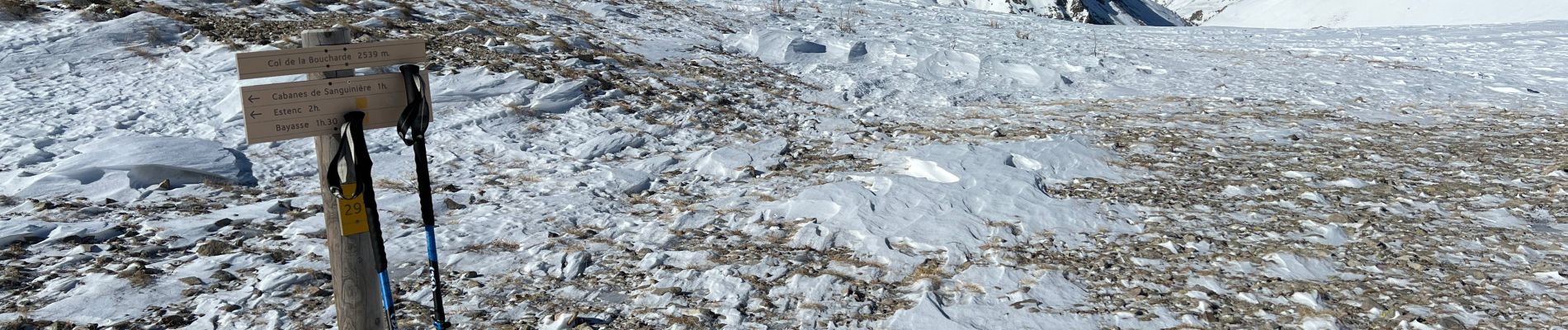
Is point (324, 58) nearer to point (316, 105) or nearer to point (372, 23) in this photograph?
point (316, 105)

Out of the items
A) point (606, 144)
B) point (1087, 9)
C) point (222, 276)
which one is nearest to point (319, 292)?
point (222, 276)

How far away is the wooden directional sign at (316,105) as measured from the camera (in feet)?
9.78

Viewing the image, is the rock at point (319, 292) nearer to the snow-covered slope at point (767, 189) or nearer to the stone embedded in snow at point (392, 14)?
the snow-covered slope at point (767, 189)

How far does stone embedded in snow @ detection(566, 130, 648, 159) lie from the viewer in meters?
7.21

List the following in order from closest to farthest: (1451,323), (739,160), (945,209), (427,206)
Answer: (427,206)
(1451,323)
(945,209)
(739,160)

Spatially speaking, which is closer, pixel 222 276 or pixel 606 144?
pixel 222 276

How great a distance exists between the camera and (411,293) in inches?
178

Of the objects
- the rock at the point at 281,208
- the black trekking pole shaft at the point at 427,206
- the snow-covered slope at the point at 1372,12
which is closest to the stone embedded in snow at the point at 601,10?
the rock at the point at 281,208

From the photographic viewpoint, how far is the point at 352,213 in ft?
10.5

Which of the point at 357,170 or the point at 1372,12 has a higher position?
the point at 357,170

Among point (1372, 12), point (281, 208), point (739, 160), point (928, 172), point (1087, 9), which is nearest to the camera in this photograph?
point (281, 208)

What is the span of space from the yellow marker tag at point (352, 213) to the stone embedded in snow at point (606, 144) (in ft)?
12.7

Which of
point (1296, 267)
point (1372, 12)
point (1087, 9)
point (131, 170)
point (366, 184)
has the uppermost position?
point (366, 184)

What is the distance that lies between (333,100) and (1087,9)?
2163 centimetres
